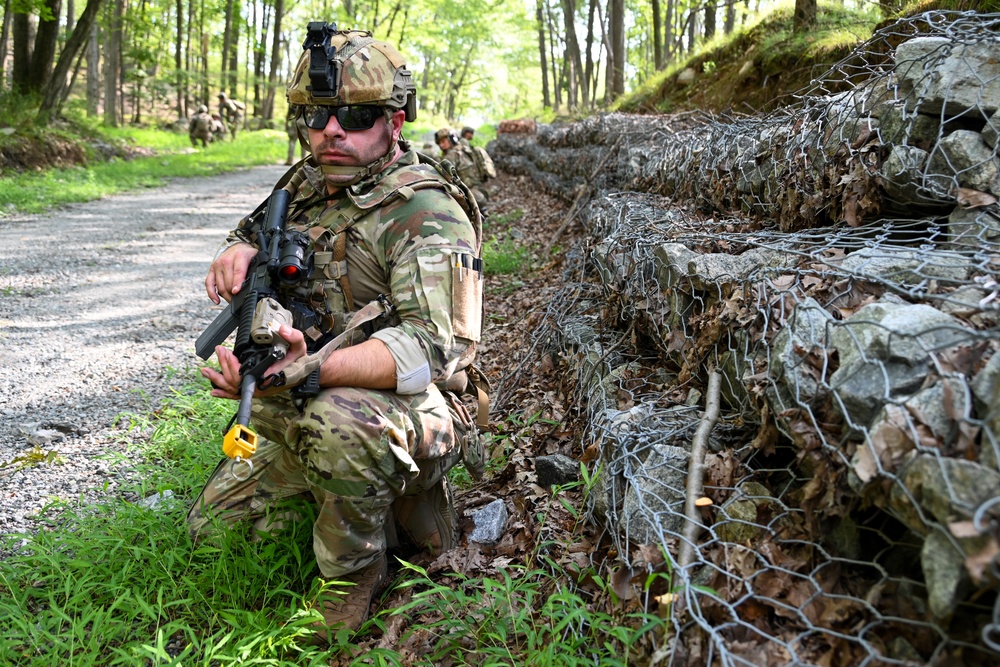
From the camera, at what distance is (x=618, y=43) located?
14891mm

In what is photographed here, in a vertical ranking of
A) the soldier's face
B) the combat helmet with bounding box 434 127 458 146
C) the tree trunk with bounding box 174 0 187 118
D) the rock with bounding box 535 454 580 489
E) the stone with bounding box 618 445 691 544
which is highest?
the tree trunk with bounding box 174 0 187 118

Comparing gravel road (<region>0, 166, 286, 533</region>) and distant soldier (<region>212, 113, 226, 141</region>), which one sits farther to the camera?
distant soldier (<region>212, 113, 226, 141</region>)

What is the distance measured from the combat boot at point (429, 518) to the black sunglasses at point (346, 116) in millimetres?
1475

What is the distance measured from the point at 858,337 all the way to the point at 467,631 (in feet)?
4.81

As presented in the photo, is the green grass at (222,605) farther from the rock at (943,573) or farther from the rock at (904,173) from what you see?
the rock at (904,173)

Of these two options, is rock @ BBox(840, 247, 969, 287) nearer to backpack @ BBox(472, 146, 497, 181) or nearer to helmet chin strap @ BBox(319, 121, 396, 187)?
helmet chin strap @ BBox(319, 121, 396, 187)

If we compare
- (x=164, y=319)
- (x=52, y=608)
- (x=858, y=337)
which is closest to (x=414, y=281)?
(x=858, y=337)

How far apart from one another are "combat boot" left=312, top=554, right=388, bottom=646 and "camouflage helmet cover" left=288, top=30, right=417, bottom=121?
1786mm

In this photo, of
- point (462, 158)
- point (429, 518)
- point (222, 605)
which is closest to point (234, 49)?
point (462, 158)

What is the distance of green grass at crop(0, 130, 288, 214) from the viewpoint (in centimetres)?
982

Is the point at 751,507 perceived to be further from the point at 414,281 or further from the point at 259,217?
the point at 259,217

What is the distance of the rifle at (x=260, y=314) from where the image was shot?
208 centimetres

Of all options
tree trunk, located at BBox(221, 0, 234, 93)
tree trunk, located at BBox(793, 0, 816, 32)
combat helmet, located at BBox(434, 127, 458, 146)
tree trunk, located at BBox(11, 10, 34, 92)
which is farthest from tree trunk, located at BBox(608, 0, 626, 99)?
tree trunk, located at BBox(221, 0, 234, 93)

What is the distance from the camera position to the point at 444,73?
1901 inches
